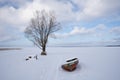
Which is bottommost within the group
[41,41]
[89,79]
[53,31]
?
[89,79]

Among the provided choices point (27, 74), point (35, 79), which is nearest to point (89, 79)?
point (35, 79)

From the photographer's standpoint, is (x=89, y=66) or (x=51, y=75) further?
(x=89, y=66)

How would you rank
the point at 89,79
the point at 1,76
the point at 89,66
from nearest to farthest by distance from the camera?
1. the point at 89,79
2. the point at 1,76
3. the point at 89,66

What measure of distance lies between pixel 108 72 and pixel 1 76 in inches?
440

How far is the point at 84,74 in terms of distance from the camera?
1307 centimetres

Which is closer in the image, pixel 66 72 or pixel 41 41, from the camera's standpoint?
pixel 66 72

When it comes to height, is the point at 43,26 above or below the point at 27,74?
above

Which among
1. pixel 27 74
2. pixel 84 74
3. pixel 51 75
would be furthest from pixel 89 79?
pixel 27 74

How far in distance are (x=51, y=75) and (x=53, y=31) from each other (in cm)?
1649

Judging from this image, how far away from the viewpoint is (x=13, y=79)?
1183cm

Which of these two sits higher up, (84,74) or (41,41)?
(41,41)

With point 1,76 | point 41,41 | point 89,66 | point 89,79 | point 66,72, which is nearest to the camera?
point 89,79

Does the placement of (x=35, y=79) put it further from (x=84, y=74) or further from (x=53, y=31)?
(x=53, y=31)

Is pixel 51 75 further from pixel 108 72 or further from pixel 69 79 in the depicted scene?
pixel 108 72
